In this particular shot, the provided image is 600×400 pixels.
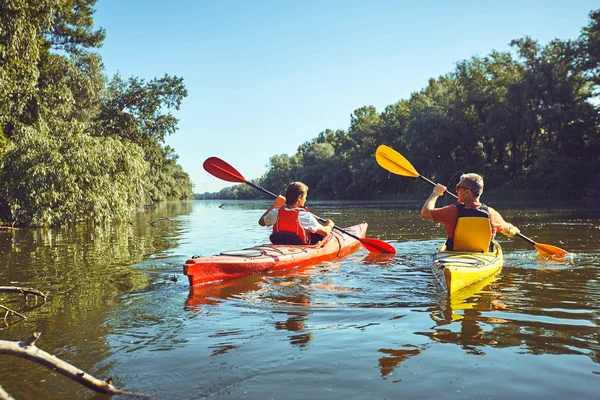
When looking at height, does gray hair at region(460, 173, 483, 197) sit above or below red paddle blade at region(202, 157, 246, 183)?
below

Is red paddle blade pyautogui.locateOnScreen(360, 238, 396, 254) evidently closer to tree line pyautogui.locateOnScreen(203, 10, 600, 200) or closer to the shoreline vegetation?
the shoreline vegetation

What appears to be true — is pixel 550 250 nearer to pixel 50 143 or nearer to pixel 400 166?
pixel 400 166

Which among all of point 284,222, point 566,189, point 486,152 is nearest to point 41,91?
point 284,222

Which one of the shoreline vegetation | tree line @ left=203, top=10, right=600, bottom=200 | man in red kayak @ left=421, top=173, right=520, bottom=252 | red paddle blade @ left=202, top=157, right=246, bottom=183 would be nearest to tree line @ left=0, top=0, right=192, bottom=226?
the shoreline vegetation

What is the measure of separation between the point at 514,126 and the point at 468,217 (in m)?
32.8

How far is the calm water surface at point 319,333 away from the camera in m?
2.83

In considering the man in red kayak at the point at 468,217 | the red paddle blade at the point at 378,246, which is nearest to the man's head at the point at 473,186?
the man in red kayak at the point at 468,217

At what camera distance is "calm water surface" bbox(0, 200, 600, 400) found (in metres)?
2.83

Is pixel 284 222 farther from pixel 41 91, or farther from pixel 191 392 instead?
pixel 41 91

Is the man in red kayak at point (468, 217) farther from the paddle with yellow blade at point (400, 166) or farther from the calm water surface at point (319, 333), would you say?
the paddle with yellow blade at point (400, 166)

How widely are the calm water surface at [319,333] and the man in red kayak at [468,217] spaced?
0.49 m

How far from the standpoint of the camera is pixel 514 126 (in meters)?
35.7

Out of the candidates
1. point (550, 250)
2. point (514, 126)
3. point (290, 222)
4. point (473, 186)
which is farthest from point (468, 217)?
point (514, 126)

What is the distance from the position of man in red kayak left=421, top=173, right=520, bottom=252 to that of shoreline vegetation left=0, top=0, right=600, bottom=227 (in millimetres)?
11196
